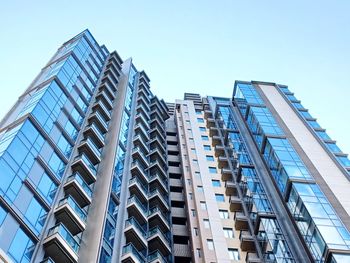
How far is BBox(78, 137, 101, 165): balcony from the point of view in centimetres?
3478

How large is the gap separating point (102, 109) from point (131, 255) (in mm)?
16247

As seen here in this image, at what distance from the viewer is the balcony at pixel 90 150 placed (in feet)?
114

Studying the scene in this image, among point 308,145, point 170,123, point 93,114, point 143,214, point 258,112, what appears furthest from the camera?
point 170,123

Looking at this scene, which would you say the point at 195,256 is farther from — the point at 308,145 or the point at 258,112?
the point at 258,112

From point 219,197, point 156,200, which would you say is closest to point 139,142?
point 156,200

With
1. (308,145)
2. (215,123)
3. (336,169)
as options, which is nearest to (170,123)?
(215,123)

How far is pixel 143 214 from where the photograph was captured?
118 ft

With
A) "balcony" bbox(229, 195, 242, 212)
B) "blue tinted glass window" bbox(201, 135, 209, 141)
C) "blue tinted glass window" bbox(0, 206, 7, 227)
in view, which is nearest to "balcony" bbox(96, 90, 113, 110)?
"balcony" bbox(229, 195, 242, 212)

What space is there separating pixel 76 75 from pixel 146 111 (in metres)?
14.7

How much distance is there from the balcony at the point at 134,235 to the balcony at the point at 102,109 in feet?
40.0

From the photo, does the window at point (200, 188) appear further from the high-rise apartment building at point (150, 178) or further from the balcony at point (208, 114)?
the balcony at point (208, 114)

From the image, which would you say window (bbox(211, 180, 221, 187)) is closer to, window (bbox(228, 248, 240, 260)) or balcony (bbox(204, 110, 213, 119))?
window (bbox(228, 248, 240, 260))

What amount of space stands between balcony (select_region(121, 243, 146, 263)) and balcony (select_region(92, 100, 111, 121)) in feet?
49.2

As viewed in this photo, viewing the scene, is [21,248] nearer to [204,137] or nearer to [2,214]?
[2,214]
